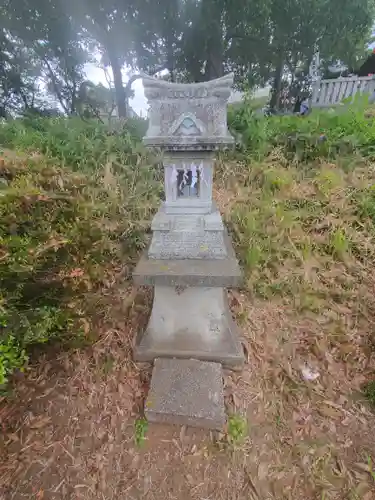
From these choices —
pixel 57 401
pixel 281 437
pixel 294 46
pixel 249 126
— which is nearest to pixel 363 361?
pixel 281 437

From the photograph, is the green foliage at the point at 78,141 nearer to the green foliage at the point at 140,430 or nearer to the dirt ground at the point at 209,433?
the dirt ground at the point at 209,433

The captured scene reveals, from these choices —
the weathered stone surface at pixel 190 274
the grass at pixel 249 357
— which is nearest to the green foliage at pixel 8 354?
the grass at pixel 249 357

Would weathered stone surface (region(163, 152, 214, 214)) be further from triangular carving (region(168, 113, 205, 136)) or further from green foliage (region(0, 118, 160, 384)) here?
green foliage (region(0, 118, 160, 384))

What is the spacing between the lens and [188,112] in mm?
1896

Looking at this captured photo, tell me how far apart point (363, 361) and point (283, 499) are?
1.69 m

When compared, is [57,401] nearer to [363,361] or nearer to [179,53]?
[363,361]

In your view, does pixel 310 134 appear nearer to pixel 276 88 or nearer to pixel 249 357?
pixel 249 357

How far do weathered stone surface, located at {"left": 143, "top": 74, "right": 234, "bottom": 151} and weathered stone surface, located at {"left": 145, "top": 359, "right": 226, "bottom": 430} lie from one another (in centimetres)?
209

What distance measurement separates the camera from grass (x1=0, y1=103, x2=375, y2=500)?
215 cm

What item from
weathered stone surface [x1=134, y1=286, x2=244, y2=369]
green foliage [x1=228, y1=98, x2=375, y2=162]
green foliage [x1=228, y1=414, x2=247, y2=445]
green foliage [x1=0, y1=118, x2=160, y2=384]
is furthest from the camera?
green foliage [x1=228, y1=98, x2=375, y2=162]

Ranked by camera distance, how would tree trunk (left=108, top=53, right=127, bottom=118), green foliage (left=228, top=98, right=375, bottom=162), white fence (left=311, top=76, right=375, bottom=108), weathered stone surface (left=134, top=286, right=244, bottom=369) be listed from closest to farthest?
weathered stone surface (left=134, top=286, right=244, bottom=369) < green foliage (left=228, top=98, right=375, bottom=162) < white fence (left=311, top=76, right=375, bottom=108) < tree trunk (left=108, top=53, right=127, bottom=118)

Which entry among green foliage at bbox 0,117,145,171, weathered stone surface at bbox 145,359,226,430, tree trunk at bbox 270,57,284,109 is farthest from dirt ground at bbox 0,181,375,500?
tree trunk at bbox 270,57,284,109

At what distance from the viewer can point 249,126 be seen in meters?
4.89

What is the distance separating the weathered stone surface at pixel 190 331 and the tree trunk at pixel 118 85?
745cm
